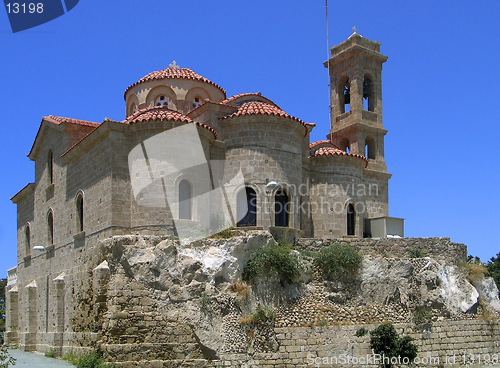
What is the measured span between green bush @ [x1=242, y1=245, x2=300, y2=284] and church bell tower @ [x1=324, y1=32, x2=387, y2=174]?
28.4 feet

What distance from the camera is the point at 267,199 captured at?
1830cm

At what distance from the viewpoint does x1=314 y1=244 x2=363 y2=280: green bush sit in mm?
17031

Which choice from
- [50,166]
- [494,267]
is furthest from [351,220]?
[494,267]

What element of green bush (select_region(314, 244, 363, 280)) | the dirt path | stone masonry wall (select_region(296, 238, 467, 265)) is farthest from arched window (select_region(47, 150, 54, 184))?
green bush (select_region(314, 244, 363, 280))

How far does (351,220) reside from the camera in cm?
2084

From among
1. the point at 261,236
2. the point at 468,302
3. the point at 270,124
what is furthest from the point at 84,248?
the point at 468,302

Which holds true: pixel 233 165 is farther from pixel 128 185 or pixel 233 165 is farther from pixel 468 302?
pixel 468 302

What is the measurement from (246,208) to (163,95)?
272 inches

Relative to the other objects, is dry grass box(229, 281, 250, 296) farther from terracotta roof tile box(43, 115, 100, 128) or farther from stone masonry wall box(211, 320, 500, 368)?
terracotta roof tile box(43, 115, 100, 128)

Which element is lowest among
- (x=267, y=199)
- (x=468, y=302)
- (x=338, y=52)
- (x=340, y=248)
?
(x=468, y=302)

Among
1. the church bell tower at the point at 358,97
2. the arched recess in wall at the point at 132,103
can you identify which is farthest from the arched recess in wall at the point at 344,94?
the arched recess in wall at the point at 132,103

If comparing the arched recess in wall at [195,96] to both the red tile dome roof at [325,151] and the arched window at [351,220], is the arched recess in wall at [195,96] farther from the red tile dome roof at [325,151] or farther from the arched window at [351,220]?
the arched window at [351,220]

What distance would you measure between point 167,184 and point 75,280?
4.54 m

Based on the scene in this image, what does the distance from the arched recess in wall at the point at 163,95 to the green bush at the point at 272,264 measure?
8716 millimetres
